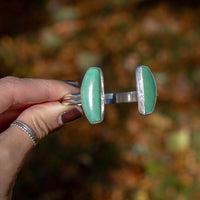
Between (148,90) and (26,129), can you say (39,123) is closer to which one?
(26,129)

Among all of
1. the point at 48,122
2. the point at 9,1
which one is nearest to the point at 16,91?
the point at 48,122

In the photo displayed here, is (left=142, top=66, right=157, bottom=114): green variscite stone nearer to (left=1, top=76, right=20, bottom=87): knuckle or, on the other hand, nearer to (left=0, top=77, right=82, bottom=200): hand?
(left=0, top=77, right=82, bottom=200): hand

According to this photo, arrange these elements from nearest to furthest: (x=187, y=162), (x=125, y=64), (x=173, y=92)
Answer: (x=187, y=162)
(x=173, y=92)
(x=125, y=64)

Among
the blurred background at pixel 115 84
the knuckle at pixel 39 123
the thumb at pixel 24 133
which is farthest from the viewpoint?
the blurred background at pixel 115 84

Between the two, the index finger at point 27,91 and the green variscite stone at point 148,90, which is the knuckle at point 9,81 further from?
the green variscite stone at point 148,90

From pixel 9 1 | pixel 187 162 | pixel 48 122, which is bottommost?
pixel 187 162

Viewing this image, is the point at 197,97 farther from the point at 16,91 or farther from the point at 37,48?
the point at 16,91

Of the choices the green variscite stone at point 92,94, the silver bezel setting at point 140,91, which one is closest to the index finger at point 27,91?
the green variscite stone at point 92,94
